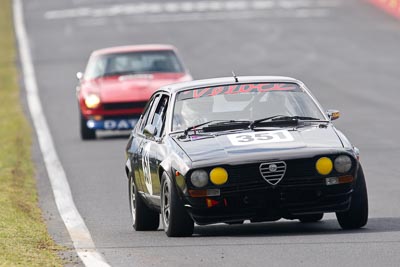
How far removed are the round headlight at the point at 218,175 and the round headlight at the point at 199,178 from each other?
52mm

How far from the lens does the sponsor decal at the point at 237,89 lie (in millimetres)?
11555

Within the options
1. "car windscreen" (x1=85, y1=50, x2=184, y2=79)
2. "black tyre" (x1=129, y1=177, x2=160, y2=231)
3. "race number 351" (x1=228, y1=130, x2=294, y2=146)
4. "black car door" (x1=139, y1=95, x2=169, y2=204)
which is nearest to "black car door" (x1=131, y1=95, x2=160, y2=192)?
"black car door" (x1=139, y1=95, x2=169, y2=204)

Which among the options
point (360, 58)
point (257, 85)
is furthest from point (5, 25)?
point (257, 85)

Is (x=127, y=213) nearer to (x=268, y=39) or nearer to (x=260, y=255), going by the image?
(x=260, y=255)

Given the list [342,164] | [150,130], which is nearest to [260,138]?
[342,164]

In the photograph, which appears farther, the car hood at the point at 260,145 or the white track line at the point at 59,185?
the car hood at the point at 260,145

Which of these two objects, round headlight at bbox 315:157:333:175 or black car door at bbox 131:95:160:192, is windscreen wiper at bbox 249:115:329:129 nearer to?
round headlight at bbox 315:157:333:175

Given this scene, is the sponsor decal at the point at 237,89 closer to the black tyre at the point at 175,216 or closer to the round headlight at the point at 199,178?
the black tyre at the point at 175,216

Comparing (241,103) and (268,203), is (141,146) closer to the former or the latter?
(241,103)

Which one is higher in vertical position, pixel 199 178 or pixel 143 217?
pixel 199 178

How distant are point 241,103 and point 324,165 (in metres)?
1.34

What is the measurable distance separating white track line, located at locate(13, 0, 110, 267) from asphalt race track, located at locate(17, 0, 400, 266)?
10 centimetres

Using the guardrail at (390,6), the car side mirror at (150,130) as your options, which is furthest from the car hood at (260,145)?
the guardrail at (390,6)

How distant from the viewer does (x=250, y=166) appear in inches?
402
